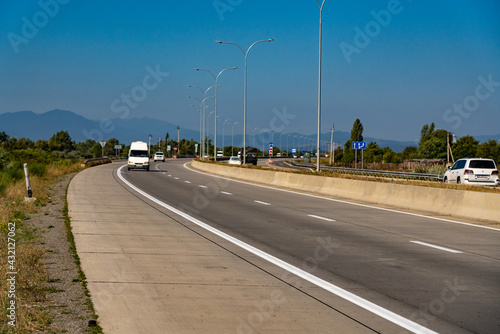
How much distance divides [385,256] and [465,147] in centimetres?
10134

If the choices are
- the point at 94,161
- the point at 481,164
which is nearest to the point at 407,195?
the point at 481,164

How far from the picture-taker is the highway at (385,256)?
720 centimetres

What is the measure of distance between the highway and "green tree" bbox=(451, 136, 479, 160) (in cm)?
9088

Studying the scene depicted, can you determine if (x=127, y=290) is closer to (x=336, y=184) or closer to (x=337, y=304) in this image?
(x=337, y=304)

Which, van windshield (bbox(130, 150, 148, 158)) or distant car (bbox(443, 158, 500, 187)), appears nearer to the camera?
distant car (bbox(443, 158, 500, 187))

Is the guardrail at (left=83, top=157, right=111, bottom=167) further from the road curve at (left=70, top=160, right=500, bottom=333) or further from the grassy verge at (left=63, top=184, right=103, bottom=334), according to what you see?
the grassy verge at (left=63, top=184, right=103, bottom=334)

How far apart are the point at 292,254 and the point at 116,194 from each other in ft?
50.4

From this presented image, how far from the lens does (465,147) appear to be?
106m

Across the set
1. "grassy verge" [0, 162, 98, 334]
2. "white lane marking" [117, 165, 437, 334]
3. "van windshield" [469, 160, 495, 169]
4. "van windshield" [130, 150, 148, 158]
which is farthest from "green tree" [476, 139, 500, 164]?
"grassy verge" [0, 162, 98, 334]

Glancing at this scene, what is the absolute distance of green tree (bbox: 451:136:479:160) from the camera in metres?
105

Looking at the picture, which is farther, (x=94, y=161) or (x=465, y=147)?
(x=465, y=147)

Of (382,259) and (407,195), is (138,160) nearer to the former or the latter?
(407,195)

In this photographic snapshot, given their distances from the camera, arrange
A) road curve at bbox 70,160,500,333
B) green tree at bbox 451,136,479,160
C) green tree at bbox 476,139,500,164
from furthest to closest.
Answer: green tree at bbox 451,136,479,160, green tree at bbox 476,139,500,164, road curve at bbox 70,160,500,333

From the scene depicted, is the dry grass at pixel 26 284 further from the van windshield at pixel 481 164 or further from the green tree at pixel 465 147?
the green tree at pixel 465 147
